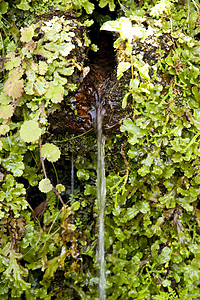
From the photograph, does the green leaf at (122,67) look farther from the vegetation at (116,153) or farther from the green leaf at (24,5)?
the green leaf at (24,5)

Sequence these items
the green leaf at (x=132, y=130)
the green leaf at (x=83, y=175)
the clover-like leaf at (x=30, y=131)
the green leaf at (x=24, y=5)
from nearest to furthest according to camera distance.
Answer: the clover-like leaf at (x=30, y=131)
the green leaf at (x=132, y=130)
the green leaf at (x=24, y=5)
the green leaf at (x=83, y=175)

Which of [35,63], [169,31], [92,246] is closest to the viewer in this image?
[35,63]

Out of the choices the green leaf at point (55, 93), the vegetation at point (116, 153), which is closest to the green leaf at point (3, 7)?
the vegetation at point (116, 153)

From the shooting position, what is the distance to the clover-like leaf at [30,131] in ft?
5.13

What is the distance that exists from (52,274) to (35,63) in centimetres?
124

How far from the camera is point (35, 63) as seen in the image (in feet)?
5.33

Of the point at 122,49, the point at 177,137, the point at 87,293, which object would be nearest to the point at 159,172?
the point at 177,137

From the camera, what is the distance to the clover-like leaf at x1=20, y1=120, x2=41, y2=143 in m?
1.56

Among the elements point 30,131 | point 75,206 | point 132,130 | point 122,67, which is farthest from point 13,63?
point 75,206

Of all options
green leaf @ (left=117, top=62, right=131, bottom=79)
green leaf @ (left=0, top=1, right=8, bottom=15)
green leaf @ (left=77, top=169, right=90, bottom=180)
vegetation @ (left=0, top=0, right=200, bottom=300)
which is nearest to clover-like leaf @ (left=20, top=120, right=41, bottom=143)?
vegetation @ (left=0, top=0, right=200, bottom=300)

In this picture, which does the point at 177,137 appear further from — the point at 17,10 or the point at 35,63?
the point at 17,10

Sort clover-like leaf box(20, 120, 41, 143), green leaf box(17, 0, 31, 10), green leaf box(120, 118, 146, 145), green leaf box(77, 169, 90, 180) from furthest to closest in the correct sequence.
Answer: green leaf box(77, 169, 90, 180) < green leaf box(17, 0, 31, 10) < green leaf box(120, 118, 146, 145) < clover-like leaf box(20, 120, 41, 143)

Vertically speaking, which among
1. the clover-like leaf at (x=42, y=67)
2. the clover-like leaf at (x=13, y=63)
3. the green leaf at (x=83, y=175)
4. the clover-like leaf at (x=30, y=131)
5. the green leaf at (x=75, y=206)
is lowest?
the green leaf at (x=75, y=206)

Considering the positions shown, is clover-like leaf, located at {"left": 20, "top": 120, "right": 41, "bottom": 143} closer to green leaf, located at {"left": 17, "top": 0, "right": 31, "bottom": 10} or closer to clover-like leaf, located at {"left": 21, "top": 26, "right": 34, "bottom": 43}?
clover-like leaf, located at {"left": 21, "top": 26, "right": 34, "bottom": 43}
